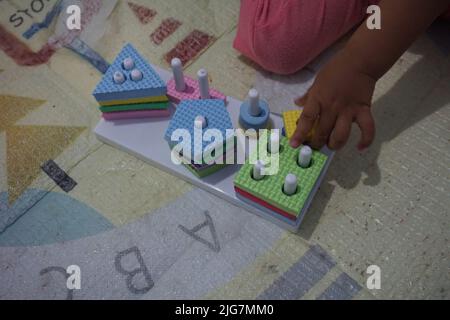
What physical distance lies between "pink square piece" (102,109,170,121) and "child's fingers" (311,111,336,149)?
8.2 inches

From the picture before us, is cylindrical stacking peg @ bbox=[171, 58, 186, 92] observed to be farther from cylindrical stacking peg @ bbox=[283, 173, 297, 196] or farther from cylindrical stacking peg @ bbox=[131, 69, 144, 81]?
cylindrical stacking peg @ bbox=[283, 173, 297, 196]

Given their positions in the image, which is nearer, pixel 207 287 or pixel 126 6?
pixel 207 287

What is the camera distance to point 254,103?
22.6 inches

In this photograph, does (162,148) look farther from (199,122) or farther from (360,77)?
(360,77)

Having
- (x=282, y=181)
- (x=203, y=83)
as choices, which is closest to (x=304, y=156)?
(x=282, y=181)

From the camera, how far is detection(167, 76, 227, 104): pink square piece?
2.03 ft

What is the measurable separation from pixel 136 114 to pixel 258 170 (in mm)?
205

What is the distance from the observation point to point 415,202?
1.89 ft

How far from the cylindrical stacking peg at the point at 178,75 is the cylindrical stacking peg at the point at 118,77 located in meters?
0.07

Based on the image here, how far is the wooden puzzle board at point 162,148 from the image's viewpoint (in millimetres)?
576

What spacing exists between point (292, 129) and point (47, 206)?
13.4 inches

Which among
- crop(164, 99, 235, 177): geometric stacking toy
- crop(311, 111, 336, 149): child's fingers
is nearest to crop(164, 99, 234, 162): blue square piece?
crop(164, 99, 235, 177): geometric stacking toy
